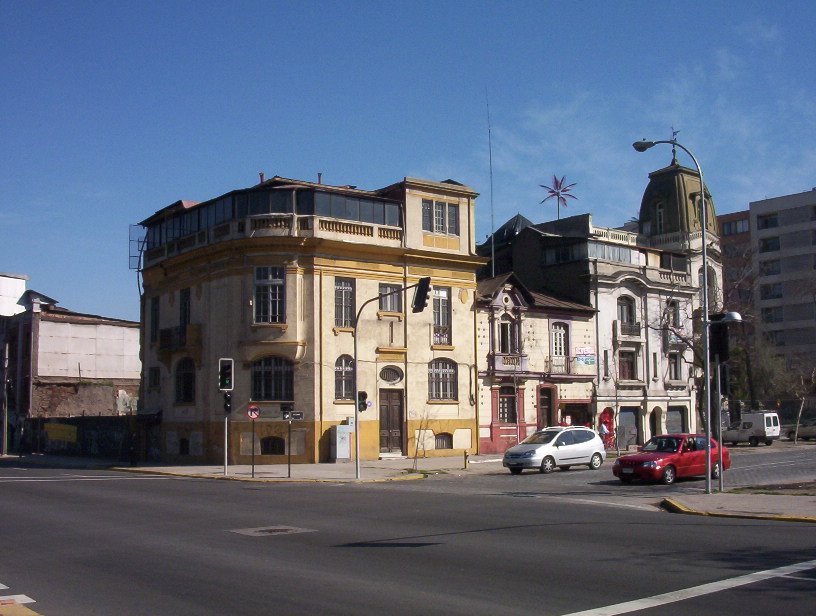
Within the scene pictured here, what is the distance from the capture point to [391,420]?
40.8 meters

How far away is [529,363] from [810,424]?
87.0 feet

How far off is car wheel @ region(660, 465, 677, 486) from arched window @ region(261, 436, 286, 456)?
17.3 meters

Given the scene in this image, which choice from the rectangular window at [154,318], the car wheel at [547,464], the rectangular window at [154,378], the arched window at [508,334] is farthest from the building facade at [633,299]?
the rectangular window at [154,378]

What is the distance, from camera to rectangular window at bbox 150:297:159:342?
149 ft

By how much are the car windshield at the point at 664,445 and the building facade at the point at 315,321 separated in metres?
12.3

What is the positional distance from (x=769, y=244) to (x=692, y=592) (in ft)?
294

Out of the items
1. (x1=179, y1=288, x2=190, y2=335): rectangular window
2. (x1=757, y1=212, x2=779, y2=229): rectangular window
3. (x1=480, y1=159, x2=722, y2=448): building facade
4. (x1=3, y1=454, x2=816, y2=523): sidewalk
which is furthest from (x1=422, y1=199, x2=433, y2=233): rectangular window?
(x1=757, y1=212, x2=779, y2=229): rectangular window

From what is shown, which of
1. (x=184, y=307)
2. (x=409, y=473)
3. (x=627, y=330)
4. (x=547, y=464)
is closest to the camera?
(x=547, y=464)

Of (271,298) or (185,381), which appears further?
(185,381)

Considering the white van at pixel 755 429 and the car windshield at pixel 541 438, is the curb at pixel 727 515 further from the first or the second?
the white van at pixel 755 429

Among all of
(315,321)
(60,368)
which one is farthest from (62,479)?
(60,368)

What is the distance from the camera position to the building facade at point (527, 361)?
44500 mm

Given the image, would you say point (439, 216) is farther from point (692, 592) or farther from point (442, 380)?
point (692, 592)

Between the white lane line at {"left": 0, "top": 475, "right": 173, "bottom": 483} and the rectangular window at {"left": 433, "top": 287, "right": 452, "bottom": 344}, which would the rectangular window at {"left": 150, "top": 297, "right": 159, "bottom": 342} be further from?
the rectangular window at {"left": 433, "top": 287, "right": 452, "bottom": 344}
